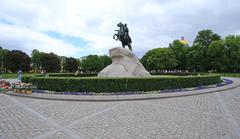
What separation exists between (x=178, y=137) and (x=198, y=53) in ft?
220

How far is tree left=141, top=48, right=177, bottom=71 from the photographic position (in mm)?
79506

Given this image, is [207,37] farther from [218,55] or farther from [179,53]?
[179,53]

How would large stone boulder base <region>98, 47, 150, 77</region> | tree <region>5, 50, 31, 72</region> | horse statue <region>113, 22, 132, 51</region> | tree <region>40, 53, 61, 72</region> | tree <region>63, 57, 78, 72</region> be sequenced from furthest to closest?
tree <region>63, 57, 78, 72</region>
tree <region>40, 53, 61, 72</region>
tree <region>5, 50, 31, 72</region>
horse statue <region>113, 22, 132, 51</region>
large stone boulder base <region>98, 47, 150, 77</region>

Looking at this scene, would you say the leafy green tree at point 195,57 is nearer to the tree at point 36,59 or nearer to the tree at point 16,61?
the tree at point 16,61

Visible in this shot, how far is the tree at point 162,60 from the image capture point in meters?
79.5

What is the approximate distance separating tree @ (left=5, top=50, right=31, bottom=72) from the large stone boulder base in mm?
63900

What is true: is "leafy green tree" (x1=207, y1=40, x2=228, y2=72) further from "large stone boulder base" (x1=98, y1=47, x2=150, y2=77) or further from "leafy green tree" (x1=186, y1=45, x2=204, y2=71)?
"large stone boulder base" (x1=98, y1=47, x2=150, y2=77)

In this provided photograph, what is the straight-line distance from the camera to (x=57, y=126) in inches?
314

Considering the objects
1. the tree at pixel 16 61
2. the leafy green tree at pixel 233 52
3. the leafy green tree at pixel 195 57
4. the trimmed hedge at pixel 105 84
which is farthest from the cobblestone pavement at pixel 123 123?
the tree at pixel 16 61

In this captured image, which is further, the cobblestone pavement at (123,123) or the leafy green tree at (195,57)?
the leafy green tree at (195,57)

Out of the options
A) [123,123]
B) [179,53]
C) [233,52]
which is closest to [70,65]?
[179,53]

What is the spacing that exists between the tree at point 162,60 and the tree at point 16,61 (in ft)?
159

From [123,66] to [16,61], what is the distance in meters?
67.0

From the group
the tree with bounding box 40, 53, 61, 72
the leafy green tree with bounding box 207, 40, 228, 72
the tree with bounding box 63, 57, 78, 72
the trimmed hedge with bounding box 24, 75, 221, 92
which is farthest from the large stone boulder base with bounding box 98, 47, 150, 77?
the tree with bounding box 63, 57, 78, 72
